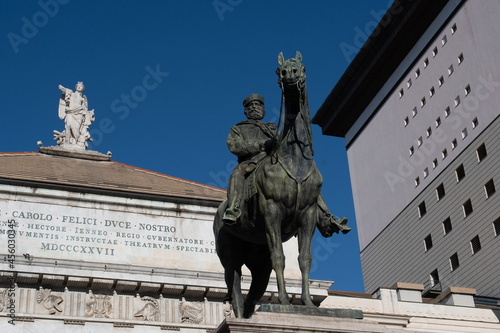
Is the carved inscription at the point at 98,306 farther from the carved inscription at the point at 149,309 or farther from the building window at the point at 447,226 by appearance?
the building window at the point at 447,226

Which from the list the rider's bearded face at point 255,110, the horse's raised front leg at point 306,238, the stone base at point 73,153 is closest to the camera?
the horse's raised front leg at point 306,238

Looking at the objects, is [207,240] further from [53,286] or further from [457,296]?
[457,296]

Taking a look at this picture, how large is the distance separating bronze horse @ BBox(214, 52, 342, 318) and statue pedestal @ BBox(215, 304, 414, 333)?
0.30m

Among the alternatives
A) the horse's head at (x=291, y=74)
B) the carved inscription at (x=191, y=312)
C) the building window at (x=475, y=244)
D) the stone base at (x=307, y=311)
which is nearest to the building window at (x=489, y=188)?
the building window at (x=475, y=244)

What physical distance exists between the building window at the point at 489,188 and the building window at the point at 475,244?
3086mm

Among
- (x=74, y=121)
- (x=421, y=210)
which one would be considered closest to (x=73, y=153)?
(x=74, y=121)

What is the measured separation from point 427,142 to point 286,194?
59044 mm

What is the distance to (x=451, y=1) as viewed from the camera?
6638 cm

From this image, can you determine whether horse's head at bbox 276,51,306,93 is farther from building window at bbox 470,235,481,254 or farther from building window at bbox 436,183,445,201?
building window at bbox 436,183,445,201

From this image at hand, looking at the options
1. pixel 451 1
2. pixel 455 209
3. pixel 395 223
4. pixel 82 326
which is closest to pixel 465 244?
pixel 455 209

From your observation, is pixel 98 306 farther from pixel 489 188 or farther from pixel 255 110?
pixel 489 188

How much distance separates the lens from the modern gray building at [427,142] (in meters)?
59.7

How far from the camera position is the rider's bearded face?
1122cm

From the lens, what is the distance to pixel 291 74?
32.6 feet
